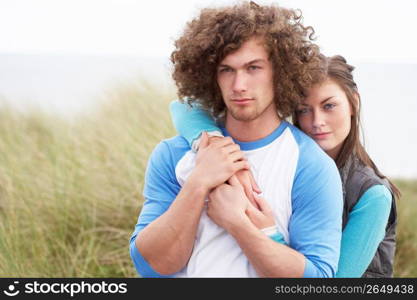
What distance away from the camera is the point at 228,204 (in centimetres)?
262

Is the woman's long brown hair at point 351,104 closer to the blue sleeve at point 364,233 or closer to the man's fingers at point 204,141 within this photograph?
the blue sleeve at point 364,233

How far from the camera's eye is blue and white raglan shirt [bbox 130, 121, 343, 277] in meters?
2.65

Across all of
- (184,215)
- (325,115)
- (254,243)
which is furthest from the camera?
(325,115)

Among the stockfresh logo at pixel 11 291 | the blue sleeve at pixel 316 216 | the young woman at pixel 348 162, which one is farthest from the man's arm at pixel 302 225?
the stockfresh logo at pixel 11 291

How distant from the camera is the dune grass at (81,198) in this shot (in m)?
5.08

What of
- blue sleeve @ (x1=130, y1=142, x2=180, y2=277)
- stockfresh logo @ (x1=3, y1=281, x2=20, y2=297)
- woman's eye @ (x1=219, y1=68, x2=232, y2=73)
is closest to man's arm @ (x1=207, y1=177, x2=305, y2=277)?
blue sleeve @ (x1=130, y1=142, x2=180, y2=277)

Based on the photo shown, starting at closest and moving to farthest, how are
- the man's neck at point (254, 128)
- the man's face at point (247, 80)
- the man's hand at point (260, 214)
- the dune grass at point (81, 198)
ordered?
1. the man's hand at point (260, 214)
2. the man's face at point (247, 80)
3. the man's neck at point (254, 128)
4. the dune grass at point (81, 198)

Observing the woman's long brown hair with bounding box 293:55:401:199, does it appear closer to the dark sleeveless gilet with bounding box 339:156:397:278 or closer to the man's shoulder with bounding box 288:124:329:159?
the dark sleeveless gilet with bounding box 339:156:397:278

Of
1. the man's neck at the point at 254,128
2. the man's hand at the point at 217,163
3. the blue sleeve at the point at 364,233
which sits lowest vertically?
the blue sleeve at the point at 364,233

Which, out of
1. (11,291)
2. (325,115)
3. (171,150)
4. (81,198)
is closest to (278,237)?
(171,150)

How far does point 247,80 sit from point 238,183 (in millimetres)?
440

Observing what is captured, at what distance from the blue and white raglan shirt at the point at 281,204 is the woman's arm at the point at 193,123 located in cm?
11

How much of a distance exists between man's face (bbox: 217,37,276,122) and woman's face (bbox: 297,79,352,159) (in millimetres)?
371

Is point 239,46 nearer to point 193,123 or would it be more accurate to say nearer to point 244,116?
point 244,116
